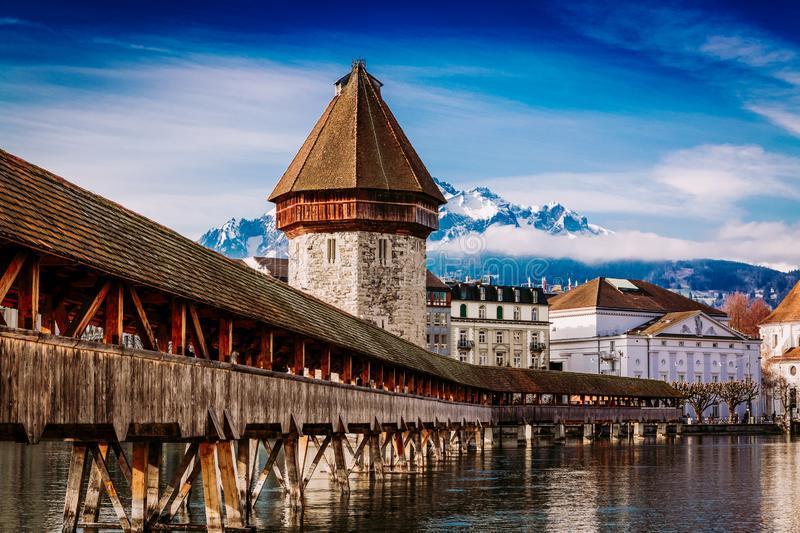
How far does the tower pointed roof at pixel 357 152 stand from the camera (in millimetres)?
55844

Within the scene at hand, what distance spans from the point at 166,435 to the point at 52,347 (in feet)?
13.2

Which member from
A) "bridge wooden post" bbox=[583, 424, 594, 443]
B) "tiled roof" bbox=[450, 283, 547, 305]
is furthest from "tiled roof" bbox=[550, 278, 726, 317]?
"bridge wooden post" bbox=[583, 424, 594, 443]

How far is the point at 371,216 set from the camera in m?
55.0

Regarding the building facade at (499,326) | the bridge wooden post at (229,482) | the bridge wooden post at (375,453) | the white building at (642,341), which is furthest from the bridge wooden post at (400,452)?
the white building at (642,341)

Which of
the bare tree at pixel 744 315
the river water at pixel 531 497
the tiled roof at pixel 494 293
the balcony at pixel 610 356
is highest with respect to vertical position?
the bare tree at pixel 744 315

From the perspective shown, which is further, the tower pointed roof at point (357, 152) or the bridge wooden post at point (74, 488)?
the tower pointed roof at point (357, 152)

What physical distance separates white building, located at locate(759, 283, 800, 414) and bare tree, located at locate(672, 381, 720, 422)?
20.0m

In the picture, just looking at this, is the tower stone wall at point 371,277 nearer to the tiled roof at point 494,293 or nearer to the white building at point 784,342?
the tiled roof at point 494,293

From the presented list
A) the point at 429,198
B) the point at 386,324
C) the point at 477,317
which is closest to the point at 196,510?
the point at 386,324

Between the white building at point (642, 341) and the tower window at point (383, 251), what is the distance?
160 ft

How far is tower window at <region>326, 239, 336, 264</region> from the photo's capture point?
55.4 meters

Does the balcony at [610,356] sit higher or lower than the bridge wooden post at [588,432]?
higher

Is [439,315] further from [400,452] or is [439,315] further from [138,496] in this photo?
[138,496]

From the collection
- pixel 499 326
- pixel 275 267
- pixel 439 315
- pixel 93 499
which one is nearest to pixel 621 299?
pixel 499 326
